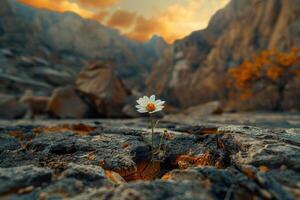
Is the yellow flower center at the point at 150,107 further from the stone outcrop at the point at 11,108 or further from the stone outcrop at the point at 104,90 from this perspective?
the stone outcrop at the point at 11,108

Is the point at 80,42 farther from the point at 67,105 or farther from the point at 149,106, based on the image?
the point at 149,106

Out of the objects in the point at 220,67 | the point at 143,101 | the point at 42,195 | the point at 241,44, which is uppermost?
the point at 241,44

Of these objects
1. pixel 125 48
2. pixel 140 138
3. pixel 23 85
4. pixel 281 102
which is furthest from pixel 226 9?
pixel 125 48

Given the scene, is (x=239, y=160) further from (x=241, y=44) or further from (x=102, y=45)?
(x=102, y=45)

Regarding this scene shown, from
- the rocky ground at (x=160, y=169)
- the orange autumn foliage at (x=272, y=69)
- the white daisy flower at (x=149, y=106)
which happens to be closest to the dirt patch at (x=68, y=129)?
the rocky ground at (x=160, y=169)

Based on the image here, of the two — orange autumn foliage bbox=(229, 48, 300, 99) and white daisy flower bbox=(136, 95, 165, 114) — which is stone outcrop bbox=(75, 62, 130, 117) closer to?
orange autumn foliage bbox=(229, 48, 300, 99)

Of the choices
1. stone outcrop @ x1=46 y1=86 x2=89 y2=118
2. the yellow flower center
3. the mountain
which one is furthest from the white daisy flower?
the mountain

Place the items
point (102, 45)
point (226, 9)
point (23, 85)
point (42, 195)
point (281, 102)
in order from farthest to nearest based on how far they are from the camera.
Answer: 1. point (102, 45)
2. point (226, 9)
3. point (23, 85)
4. point (281, 102)
5. point (42, 195)
